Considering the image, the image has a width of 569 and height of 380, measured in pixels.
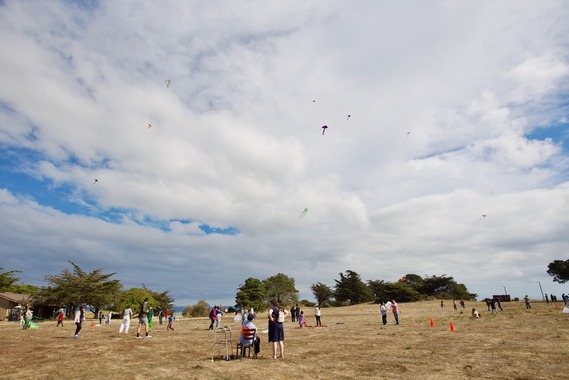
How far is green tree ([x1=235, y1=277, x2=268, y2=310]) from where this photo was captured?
6881cm

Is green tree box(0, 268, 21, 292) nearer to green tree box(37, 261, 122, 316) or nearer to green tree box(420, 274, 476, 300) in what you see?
green tree box(37, 261, 122, 316)

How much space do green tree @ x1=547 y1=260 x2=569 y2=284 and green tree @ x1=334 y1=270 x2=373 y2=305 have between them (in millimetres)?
44855

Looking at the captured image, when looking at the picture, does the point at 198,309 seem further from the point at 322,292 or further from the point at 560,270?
the point at 560,270

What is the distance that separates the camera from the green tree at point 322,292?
85812mm

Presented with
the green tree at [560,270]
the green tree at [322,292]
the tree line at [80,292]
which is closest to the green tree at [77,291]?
the tree line at [80,292]

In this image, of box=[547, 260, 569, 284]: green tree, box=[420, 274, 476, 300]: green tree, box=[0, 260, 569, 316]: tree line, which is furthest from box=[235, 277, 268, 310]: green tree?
box=[547, 260, 569, 284]: green tree

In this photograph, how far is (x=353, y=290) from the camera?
81875 millimetres

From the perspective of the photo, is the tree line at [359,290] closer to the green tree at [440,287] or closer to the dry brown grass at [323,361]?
the green tree at [440,287]

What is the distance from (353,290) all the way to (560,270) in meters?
49.7

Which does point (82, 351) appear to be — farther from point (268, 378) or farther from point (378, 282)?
point (378, 282)

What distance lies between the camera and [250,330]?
12102 millimetres

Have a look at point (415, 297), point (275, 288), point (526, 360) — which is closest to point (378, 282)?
point (415, 297)

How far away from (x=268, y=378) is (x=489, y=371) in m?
6.66

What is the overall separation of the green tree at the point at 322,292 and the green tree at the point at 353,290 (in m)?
3.01
